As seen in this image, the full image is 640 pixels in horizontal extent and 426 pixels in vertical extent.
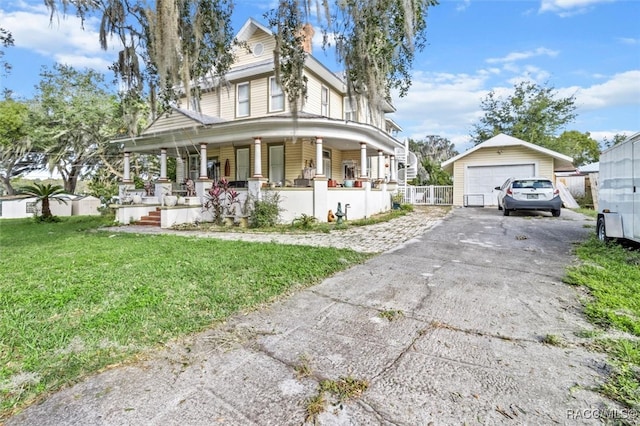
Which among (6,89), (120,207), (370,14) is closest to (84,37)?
(370,14)

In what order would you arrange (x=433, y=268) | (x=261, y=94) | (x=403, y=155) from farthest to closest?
(x=403, y=155) → (x=261, y=94) → (x=433, y=268)

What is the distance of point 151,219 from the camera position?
12.2 m

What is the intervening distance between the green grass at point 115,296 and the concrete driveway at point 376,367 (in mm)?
251

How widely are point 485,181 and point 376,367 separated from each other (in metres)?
17.9

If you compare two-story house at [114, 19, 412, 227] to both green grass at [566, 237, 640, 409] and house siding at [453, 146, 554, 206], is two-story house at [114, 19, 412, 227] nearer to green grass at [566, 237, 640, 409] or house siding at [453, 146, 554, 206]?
house siding at [453, 146, 554, 206]

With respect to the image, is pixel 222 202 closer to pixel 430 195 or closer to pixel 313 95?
pixel 313 95

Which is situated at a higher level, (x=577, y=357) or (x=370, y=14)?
(x=370, y=14)

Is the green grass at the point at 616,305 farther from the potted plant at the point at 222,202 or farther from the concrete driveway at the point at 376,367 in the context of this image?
the potted plant at the point at 222,202

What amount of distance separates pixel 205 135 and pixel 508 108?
29.9m

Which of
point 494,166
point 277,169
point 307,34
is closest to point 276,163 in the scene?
point 277,169

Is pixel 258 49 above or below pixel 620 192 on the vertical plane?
above

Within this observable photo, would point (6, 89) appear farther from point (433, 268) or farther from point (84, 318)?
point (433, 268)

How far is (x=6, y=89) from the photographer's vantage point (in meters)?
22.0

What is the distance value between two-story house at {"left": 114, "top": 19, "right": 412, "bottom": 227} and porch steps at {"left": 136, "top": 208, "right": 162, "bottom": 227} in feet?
1.04
